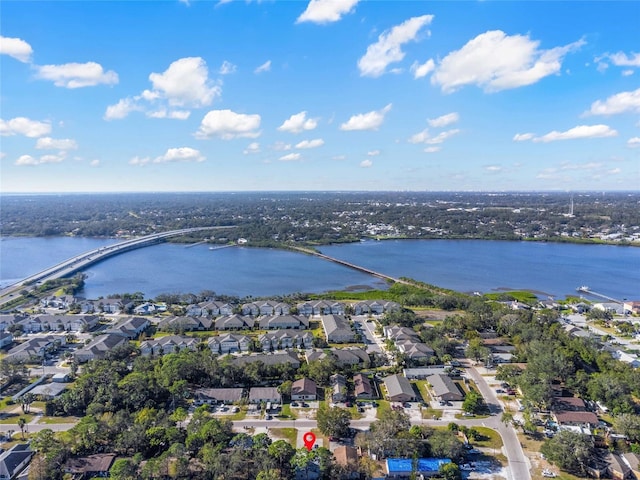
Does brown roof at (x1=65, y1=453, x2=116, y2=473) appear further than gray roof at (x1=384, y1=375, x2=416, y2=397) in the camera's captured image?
No

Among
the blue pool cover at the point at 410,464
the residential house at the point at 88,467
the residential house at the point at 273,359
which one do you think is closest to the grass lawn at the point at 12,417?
the residential house at the point at 88,467

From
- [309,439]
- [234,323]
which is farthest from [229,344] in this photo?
[309,439]

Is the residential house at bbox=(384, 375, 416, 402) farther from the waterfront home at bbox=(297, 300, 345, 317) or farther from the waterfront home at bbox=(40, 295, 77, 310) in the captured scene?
the waterfront home at bbox=(40, 295, 77, 310)

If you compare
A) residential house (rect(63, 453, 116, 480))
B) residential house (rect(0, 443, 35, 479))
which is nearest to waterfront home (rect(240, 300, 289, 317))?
residential house (rect(63, 453, 116, 480))

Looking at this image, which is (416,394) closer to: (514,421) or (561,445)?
(514,421)

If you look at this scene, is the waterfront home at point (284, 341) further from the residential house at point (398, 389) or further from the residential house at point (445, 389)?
the residential house at point (445, 389)

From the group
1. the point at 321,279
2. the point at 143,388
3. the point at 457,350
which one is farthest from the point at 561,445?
the point at 321,279
